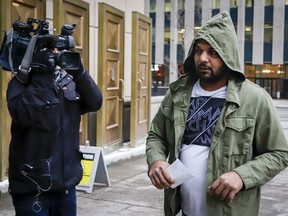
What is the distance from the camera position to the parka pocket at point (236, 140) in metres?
2.24

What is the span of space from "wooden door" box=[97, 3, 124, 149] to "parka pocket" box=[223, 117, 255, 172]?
544 centimetres

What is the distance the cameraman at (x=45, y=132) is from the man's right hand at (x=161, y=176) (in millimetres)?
646

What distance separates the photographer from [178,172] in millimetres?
2244

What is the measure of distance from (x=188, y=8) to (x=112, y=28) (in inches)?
1358

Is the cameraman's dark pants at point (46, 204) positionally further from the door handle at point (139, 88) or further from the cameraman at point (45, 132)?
the door handle at point (139, 88)

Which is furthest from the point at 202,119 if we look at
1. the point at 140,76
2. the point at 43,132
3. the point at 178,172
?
the point at 140,76

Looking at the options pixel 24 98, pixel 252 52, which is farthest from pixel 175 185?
pixel 252 52

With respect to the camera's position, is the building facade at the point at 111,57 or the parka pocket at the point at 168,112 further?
the building facade at the point at 111,57

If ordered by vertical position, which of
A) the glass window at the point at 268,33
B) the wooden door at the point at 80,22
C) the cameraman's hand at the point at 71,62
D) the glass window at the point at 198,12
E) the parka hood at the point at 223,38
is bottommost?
the cameraman's hand at the point at 71,62

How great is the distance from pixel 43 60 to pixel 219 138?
107 centimetres

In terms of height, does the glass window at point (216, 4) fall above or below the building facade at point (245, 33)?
above

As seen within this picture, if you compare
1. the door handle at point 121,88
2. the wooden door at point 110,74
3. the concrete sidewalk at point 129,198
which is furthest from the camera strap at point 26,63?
the door handle at point 121,88

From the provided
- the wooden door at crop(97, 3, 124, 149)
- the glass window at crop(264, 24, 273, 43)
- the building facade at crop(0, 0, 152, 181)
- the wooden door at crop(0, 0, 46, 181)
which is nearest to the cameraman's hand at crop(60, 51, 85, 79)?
the wooden door at crop(0, 0, 46, 181)

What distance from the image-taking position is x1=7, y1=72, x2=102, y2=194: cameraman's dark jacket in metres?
2.58
